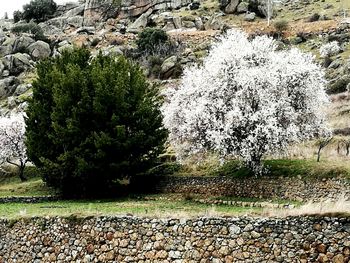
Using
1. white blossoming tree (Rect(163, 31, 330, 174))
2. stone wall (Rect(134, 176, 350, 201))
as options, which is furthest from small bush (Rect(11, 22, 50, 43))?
white blossoming tree (Rect(163, 31, 330, 174))

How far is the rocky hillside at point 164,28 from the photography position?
9388 cm

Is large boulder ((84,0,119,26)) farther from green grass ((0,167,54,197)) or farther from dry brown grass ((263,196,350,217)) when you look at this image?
dry brown grass ((263,196,350,217))

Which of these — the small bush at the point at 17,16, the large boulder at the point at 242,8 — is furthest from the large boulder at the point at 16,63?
the large boulder at the point at 242,8

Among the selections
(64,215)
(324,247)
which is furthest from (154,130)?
(324,247)

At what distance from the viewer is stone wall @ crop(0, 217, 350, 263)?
46.6ft

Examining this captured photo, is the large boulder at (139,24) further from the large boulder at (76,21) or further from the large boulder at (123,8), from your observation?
the large boulder at (76,21)

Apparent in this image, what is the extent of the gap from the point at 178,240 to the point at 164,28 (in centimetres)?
11743

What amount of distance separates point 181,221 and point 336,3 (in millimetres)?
125048

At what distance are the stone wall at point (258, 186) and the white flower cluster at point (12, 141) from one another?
23.4m

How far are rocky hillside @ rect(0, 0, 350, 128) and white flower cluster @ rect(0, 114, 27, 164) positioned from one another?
2962cm

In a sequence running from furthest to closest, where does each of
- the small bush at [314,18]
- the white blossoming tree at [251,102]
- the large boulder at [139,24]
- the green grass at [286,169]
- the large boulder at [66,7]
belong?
the large boulder at [66,7] → the large boulder at [139,24] → the small bush at [314,18] → the white blossoming tree at [251,102] → the green grass at [286,169]

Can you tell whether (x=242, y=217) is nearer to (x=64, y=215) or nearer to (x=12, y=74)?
(x=64, y=215)

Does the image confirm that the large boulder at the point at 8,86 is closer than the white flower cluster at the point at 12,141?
No

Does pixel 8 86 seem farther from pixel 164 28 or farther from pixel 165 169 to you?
pixel 165 169
